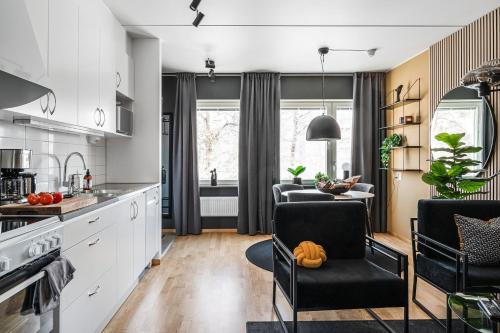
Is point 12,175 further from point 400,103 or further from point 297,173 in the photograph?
point 400,103

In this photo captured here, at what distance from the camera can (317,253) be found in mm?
2205

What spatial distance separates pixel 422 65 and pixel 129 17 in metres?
3.77

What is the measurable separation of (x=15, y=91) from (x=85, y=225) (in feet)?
2.81

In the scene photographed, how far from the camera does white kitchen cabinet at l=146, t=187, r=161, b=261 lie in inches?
134

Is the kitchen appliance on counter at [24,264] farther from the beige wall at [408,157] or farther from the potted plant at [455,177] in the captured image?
the beige wall at [408,157]

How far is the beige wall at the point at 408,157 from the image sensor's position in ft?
14.4

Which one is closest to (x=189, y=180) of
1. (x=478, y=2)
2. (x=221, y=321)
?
(x=221, y=321)

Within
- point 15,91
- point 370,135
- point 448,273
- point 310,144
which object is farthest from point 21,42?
point 370,135

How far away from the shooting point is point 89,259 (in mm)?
2012

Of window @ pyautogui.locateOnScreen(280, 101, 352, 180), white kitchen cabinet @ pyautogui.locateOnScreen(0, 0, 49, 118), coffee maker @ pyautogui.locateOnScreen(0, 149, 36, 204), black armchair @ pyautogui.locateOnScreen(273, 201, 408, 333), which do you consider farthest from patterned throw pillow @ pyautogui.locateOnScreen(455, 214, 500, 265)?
window @ pyautogui.locateOnScreen(280, 101, 352, 180)

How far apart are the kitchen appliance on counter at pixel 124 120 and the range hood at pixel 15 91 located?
1431mm

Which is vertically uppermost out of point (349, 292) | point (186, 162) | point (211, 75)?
point (211, 75)

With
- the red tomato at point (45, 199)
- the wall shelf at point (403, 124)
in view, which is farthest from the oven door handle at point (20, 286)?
the wall shelf at point (403, 124)

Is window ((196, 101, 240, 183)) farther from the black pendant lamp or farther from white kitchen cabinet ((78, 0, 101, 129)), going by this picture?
white kitchen cabinet ((78, 0, 101, 129))
